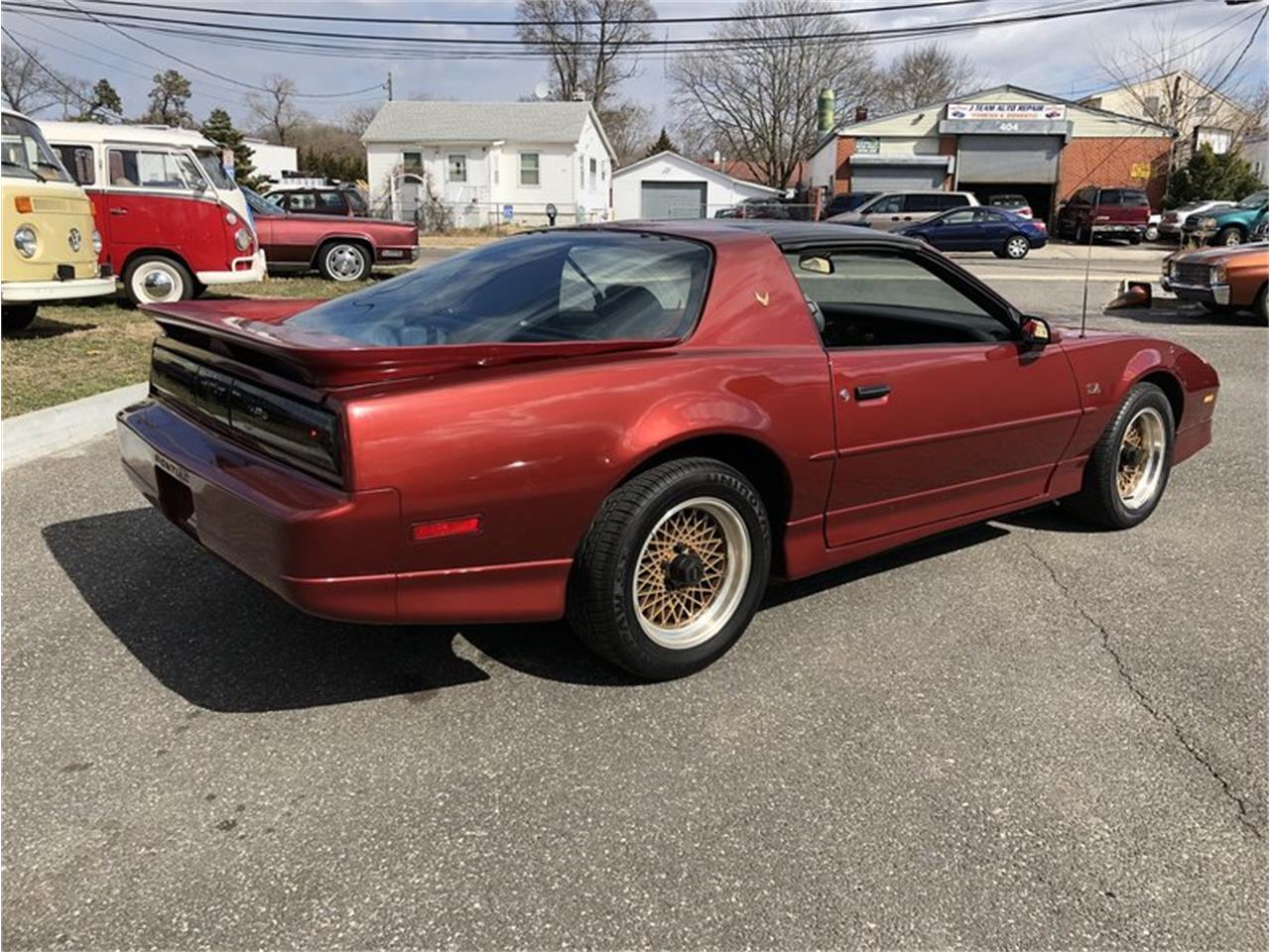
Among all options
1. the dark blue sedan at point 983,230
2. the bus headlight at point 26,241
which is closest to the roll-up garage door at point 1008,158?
the dark blue sedan at point 983,230

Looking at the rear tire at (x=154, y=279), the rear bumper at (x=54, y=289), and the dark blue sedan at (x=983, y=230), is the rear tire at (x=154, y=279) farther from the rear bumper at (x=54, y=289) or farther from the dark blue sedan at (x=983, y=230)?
the dark blue sedan at (x=983, y=230)

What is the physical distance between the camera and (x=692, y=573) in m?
3.15

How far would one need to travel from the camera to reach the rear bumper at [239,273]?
11750 mm

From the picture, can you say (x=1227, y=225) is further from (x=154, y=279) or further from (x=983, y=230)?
(x=154, y=279)

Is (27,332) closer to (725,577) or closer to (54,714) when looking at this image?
(54,714)

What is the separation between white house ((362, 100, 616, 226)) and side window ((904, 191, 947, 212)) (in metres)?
13.7

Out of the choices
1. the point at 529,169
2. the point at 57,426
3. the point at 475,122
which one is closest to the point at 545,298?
the point at 57,426

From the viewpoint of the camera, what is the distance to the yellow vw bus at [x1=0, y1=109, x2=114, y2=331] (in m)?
8.34

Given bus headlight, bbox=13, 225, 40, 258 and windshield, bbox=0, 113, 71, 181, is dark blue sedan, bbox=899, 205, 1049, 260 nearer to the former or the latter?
windshield, bbox=0, 113, 71, 181

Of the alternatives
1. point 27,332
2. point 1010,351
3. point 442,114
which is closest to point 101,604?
point 1010,351

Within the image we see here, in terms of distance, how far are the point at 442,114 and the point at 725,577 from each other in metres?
38.1

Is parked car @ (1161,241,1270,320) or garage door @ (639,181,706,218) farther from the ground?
garage door @ (639,181,706,218)

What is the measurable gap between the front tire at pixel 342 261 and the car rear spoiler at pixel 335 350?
12585 mm

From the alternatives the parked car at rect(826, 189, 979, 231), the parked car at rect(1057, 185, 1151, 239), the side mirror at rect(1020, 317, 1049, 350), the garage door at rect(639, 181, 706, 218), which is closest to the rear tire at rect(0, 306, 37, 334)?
the side mirror at rect(1020, 317, 1049, 350)
